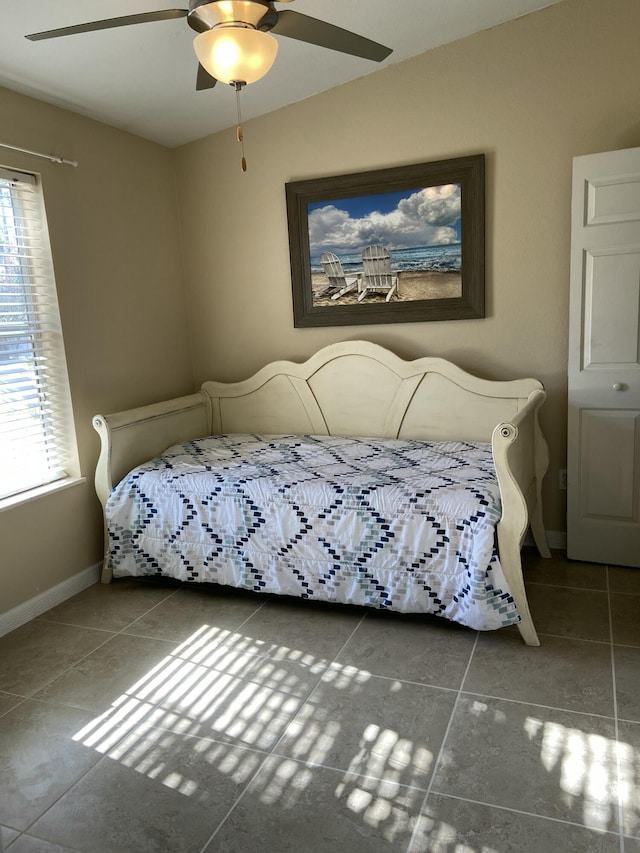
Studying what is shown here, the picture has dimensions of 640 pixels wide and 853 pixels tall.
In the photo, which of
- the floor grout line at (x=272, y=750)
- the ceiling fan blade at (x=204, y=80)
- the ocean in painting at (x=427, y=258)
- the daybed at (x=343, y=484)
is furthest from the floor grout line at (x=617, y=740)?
the ceiling fan blade at (x=204, y=80)

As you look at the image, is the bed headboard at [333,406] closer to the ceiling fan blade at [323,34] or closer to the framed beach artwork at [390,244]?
the framed beach artwork at [390,244]

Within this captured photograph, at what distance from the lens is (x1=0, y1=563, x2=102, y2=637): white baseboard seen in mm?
2667

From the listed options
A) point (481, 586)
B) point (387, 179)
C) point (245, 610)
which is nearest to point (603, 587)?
point (481, 586)

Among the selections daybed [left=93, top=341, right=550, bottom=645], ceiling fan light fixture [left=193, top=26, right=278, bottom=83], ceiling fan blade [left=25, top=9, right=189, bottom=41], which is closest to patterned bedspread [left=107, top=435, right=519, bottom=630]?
daybed [left=93, top=341, right=550, bottom=645]

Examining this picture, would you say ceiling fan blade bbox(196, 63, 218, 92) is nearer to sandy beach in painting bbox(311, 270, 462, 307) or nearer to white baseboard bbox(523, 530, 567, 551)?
sandy beach in painting bbox(311, 270, 462, 307)

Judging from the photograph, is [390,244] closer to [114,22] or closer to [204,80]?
[204,80]

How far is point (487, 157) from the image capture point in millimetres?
3080

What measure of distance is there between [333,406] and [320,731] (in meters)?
1.89

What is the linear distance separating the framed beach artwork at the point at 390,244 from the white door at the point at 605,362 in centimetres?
52

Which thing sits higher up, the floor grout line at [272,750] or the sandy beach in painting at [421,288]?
the sandy beach in painting at [421,288]

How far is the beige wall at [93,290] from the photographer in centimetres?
278

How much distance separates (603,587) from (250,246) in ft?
8.42

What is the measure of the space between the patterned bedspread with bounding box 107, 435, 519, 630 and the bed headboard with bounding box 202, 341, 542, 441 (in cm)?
17

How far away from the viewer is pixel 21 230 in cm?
282
